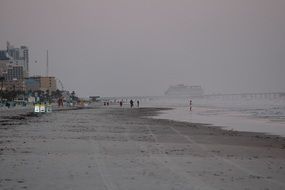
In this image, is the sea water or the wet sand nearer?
the wet sand

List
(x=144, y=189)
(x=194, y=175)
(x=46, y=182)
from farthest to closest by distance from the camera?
1. (x=194, y=175)
2. (x=46, y=182)
3. (x=144, y=189)

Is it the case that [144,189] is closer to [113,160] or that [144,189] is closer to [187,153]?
[113,160]

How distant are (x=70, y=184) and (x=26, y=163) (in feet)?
11.9

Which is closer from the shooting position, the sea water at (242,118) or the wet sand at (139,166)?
the wet sand at (139,166)

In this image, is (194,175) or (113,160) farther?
(113,160)

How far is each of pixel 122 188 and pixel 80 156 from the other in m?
5.65

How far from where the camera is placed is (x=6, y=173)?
10.6 metres

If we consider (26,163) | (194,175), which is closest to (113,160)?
(26,163)

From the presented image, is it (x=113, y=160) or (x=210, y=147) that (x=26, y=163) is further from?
A: (x=210, y=147)

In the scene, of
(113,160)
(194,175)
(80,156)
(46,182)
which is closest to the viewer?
(46,182)

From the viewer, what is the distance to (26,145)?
691 inches

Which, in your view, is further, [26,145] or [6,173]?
[26,145]

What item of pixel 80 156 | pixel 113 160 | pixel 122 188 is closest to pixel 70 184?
pixel 122 188

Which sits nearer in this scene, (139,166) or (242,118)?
(139,166)
